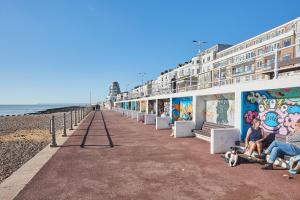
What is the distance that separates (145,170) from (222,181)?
2271 mm

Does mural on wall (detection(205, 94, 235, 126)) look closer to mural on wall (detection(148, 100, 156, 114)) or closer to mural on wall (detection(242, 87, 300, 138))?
mural on wall (detection(242, 87, 300, 138))

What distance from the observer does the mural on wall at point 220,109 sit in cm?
1196

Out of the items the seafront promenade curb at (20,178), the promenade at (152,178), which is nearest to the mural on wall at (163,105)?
the promenade at (152,178)

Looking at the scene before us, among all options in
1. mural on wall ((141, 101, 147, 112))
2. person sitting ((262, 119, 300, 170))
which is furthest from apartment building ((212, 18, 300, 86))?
mural on wall ((141, 101, 147, 112))

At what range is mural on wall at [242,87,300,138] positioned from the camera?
7.98 meters

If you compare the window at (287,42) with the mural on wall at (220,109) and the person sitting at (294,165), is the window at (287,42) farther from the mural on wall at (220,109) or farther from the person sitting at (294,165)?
the person sitting at (294,165)

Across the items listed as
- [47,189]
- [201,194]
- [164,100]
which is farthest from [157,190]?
[164,100]

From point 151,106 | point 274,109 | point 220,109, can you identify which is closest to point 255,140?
point 274,109

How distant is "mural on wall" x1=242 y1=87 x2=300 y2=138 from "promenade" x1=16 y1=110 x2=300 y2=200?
219 centimetres

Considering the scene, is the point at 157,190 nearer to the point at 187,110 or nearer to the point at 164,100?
the point at 187,110

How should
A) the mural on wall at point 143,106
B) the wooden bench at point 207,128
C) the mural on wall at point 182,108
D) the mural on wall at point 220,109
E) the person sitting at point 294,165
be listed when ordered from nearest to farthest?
1. the person sitting at point 294,165
2. the mural on wall at point 220,109
3. the wooden bench at point 207,128
4. the mural on wall at point 182,108
5. the mural on wall at point 143,106

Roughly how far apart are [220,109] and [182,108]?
5242 mm

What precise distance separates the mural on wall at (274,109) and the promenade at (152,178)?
7.17 ft

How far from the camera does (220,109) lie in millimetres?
12945
